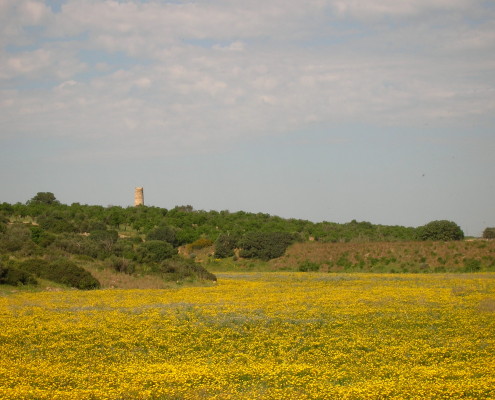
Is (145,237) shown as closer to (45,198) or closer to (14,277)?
(45,198)

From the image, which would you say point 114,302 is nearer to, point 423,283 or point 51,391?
point 51,391

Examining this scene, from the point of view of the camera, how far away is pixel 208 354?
16328 mm

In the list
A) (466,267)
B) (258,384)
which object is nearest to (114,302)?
(258,384)

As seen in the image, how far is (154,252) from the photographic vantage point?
43406 mm

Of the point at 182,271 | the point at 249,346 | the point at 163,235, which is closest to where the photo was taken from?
the point at 249,346

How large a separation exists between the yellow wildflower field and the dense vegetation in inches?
397

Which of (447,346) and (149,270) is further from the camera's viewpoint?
(149,270)

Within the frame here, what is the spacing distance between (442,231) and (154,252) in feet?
104

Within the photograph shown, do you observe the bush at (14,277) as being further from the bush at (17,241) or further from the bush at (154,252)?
the bush at (154,252)

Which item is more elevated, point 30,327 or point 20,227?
point 20,227

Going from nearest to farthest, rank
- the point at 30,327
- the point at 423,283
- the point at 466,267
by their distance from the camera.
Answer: the point at 30,327 < the point at 423,283 < the point at 466,267

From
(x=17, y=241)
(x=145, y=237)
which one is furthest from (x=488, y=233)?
(x=17, y=241)

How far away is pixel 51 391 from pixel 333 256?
44830mm

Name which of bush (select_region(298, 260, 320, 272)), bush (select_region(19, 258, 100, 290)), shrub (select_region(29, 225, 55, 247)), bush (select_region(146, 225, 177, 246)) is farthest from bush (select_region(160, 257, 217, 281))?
bush (select_region(146, 225, 177, 246))
